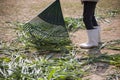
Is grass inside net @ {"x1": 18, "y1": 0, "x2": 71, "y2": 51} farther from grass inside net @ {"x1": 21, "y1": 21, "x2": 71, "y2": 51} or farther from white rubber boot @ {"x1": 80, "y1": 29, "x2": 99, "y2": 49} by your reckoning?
white rubber boot @ {"x1": 80, "y1": 29, "x2": 99, "y2": 49}

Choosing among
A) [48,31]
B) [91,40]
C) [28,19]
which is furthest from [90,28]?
[28,19]

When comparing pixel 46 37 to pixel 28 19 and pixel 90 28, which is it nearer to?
pixel 90 28

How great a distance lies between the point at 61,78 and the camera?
3238 mm

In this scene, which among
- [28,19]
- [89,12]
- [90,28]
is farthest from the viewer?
[28,19]

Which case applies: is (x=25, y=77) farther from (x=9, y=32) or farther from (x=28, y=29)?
(x=9, y=32)

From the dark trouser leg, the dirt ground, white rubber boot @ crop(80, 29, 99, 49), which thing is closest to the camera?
the dark trouser leg

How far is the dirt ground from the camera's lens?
4598 mm

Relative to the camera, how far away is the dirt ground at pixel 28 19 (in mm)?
4598

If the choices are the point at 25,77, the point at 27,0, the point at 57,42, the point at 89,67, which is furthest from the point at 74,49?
the point at 27,0

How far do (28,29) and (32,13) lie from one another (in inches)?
63.6

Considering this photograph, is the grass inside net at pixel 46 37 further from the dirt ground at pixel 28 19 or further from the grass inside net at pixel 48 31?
the dirt ground at pixel 28 19

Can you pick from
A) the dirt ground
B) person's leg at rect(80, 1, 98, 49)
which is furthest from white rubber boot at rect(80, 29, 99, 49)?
the dirt ground

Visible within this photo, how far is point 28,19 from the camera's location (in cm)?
559

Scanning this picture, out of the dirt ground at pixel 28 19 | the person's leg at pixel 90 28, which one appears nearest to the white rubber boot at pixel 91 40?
the person's leg at pixel 90 28
